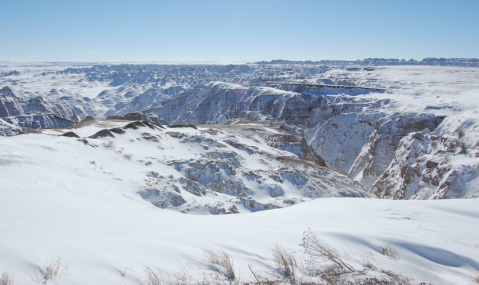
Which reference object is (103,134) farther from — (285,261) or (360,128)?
(360,128)

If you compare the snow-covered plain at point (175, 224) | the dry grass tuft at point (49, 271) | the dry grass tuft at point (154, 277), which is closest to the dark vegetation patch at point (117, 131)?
the snow-covered plain at point (175, 224)

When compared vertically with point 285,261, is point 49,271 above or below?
above

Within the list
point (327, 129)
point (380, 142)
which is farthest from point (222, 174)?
point (327, 129)

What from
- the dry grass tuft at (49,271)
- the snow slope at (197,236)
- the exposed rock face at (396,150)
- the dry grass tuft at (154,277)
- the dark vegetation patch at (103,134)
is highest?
the dry grass tuft at (49,271)

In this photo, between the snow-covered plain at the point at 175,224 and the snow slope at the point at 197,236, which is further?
the snow-covered plain at the point at 175,224

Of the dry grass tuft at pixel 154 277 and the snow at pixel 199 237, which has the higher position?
the dry grass tuft at pixel 154 277

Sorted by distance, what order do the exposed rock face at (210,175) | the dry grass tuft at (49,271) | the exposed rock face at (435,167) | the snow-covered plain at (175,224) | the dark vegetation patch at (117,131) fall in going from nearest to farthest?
the dry grass tuft at (49,271)
the snow-covered plain at (175,224)
the exposed rock face at (210,175)
the exposed rock face at (435,167)
the dark vegetation patch at (117,131)

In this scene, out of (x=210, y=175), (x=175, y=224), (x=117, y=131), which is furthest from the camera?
(x=117, y=131)

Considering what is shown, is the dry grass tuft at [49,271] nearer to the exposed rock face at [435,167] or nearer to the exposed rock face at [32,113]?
the exposed rock face at [435,167]

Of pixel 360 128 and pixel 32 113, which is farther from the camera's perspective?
pixel 32 113

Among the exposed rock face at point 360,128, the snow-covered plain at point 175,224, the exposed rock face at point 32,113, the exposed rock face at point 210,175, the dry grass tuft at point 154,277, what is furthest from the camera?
the exposed rock face at point 32,113

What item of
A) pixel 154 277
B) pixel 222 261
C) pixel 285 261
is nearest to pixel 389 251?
pixel 285 261
